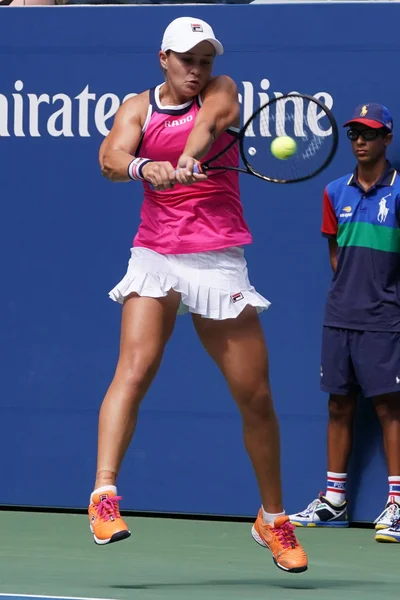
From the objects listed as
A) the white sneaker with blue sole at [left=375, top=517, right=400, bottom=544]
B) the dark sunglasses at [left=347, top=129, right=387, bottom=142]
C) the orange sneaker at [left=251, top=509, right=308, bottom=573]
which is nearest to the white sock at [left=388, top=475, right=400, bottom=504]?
the white sneaker with blue sole at [left=375, top=517, right=400, bottom=544]

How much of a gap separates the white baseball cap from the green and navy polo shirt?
5.64ft

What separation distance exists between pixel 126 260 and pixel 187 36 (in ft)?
6.91

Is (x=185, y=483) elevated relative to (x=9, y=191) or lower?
lower

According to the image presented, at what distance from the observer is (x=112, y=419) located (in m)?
4.90

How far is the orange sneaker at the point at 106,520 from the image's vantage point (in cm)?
471

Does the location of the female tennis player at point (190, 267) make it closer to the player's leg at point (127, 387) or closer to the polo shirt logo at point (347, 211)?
the player's leg at point (127, 387)

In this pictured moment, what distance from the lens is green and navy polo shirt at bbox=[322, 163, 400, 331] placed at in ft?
21.4

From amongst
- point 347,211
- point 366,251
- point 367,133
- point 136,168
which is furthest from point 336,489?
point 136,168

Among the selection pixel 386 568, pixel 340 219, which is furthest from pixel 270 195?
pixel 386 568

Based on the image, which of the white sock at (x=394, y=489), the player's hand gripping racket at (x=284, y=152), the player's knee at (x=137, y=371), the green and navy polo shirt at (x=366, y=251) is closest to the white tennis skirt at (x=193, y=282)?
the player's knee at (x=137, y=371)

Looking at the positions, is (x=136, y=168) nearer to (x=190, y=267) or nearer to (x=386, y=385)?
(x=190, y=267)

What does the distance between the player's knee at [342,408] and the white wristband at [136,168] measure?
2188mm

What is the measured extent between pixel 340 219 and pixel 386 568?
1.69 m

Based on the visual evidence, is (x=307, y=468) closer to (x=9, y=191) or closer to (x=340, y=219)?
(x=340, y=219)
